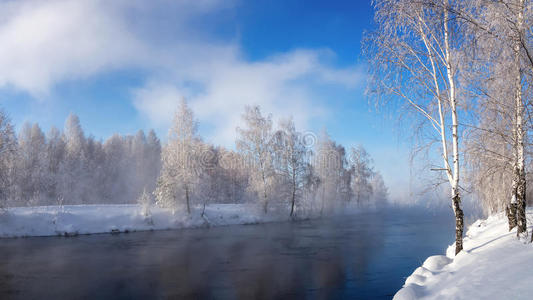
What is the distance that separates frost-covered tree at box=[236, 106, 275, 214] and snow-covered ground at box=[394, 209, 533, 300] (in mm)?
28617

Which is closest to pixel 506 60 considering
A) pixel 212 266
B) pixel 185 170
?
pixel 212 266

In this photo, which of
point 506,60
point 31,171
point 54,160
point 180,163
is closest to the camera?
point 506,60

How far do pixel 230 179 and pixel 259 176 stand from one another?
75.9 ft

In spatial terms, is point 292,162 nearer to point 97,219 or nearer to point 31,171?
point 97,219

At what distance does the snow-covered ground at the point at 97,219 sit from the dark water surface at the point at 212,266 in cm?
225

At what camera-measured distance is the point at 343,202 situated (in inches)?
2101

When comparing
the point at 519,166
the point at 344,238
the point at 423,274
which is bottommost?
the point at 344,238

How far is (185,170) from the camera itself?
33281 mm

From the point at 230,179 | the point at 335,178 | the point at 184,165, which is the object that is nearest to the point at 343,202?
the point at 335,178

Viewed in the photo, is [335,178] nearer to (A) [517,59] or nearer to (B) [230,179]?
Answer: (B) [230,179]

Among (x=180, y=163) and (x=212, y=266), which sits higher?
(x=180, y=163)

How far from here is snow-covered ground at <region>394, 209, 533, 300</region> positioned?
589 cm

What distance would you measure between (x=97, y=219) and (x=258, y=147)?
725 inches

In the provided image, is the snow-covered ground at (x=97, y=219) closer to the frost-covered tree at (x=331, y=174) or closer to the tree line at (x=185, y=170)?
the tree line at (x=185, y=170)
